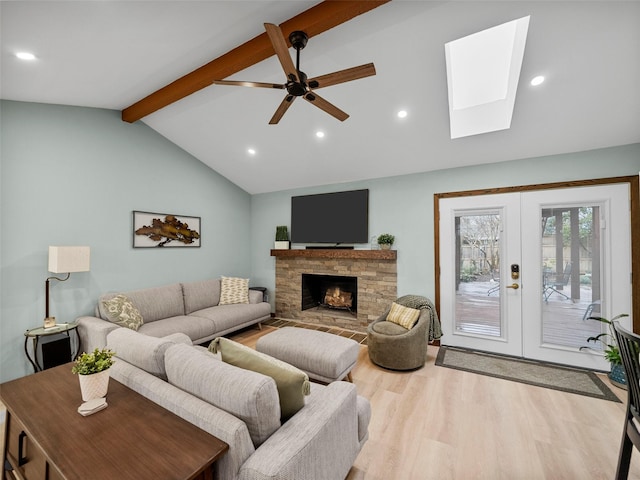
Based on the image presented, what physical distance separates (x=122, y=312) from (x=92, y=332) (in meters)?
0.33

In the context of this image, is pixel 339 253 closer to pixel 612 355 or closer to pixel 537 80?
pixel 537 80

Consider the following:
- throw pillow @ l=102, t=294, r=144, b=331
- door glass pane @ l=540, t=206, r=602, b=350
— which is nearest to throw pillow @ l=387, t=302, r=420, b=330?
door glass pane @ l=540, t=206, r=602, b=350

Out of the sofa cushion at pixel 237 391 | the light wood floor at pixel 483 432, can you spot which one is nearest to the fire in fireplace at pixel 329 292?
the light wood floor at pixel 483 432

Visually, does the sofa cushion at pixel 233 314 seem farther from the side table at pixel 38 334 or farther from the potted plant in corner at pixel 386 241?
the potted plant in corner at pixel 386 241

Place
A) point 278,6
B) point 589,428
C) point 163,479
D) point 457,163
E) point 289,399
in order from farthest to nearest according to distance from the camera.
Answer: point 457,163
point 589,428
point 278,6
point 289,399
point 163,479

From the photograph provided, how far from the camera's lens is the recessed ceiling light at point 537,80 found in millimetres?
2375

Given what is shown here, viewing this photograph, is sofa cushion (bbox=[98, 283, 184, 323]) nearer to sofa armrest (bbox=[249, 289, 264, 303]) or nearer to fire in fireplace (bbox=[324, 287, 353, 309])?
sofa armrest (bbox=[249, 289, 264, 303])

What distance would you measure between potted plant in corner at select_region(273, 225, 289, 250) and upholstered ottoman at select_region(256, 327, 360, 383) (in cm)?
230

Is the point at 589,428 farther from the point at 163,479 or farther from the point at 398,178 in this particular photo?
the point at 398,178

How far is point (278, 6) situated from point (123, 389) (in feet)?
8.71

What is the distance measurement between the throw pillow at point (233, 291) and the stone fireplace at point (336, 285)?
0.83m

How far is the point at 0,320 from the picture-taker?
2678 millimetres

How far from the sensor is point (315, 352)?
253 cm

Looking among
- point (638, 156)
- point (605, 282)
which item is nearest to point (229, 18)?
point (638, 156)
